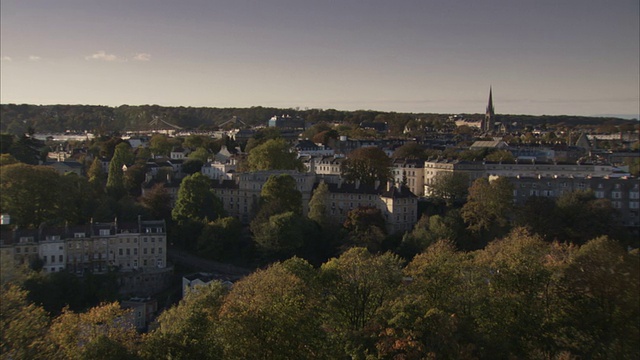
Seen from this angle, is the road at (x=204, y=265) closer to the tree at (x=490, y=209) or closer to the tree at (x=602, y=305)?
the tree at (x=490, y=209)

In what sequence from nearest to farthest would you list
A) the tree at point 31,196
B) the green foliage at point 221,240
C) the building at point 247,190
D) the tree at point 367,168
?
the tree at point 31,196
the green foliage at point 221,240
the building at point 247,190
the tree at point 367,168

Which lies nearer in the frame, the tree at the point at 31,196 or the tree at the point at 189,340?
the tree at the point at 189,340

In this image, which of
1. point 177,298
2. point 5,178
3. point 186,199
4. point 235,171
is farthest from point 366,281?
point 235,171

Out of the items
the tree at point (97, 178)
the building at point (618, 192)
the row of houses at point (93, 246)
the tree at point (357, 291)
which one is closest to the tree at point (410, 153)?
the building at point (618, 192)

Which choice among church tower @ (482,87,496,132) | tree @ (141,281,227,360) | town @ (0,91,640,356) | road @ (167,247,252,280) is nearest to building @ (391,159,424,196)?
town @ (0,91,640,356)

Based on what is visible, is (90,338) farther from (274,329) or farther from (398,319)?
(398,319)

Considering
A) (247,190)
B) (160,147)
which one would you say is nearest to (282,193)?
(247,190)
